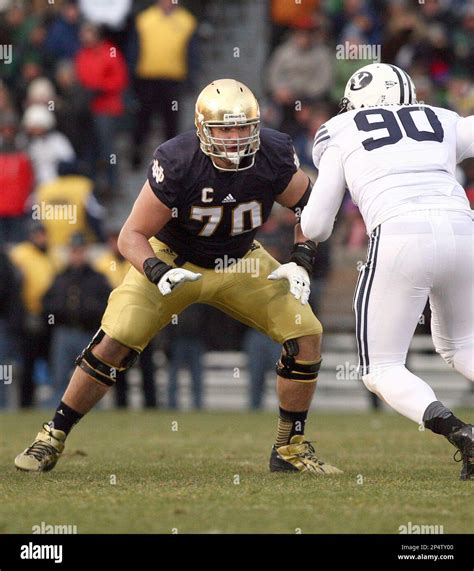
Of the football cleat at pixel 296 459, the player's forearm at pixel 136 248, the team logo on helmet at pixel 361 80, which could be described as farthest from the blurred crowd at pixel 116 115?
the team logo on helmet at pixel 361 80

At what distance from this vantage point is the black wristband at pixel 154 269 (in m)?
6.35

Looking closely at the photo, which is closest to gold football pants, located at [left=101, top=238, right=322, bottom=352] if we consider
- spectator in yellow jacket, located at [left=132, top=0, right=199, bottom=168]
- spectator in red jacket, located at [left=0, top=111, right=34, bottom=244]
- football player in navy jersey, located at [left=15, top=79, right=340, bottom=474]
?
football player in navy jersey, located at [left=15, top=79, right=340, bottom=474]

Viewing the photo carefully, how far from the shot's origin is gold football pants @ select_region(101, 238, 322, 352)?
6675mm

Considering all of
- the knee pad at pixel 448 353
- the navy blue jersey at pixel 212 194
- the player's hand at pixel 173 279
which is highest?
the navy blue jersey at pixel 212 194

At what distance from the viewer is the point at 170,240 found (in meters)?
6.88

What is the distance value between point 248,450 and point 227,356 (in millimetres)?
5223

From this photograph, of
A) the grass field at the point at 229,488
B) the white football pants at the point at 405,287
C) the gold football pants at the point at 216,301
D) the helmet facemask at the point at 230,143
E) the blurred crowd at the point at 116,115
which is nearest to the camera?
the grass field at the point at 229,488

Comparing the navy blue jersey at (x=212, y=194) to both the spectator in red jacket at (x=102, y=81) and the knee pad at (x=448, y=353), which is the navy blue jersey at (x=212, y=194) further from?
the spectator in red jacket at (x=102, y=81)

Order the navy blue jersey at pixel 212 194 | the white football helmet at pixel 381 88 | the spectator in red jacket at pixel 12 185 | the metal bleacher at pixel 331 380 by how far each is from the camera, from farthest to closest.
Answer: the spectator in red jacket at pixel 12 185, the metal bleacher at pixel 331 380, the navy blue jersey at pixel 212 194, the white football helmet at pixel 381 88

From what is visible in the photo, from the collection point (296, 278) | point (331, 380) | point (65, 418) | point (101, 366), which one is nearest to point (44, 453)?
point (65, 418)

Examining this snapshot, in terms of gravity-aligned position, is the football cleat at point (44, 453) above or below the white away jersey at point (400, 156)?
below

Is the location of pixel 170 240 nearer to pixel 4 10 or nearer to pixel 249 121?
pixel 249 121

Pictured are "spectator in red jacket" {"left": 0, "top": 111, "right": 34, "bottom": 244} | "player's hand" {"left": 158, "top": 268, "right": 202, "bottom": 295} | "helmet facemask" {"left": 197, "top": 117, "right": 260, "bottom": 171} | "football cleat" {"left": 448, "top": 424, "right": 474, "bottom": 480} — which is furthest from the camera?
"spectator in red jacket" {"left": 0, "top": 111, "right": 34, "bottom": 244}

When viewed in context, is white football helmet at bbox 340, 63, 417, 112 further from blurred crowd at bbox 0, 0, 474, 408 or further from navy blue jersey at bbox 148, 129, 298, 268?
blurred crowd at bbox 0, 0, 474, 408
